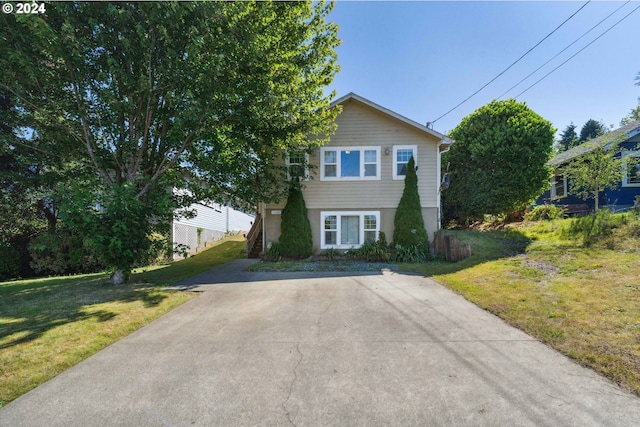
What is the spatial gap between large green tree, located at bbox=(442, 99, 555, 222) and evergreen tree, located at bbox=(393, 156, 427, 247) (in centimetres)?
431

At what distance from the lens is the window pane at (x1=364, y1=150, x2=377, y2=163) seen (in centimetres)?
1360

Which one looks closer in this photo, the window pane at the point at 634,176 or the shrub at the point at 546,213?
the shrub at the point at 546,213

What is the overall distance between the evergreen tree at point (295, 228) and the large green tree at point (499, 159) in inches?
337

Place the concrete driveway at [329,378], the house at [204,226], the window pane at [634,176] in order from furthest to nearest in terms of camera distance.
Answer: the house at [204,226] → the window pane at [634,176] → the concrete driveway at [329,378]

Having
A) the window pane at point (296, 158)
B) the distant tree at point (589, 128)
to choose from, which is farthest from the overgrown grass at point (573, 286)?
the distant tree at point (589, 128)

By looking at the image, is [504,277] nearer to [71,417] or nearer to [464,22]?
[71,417]

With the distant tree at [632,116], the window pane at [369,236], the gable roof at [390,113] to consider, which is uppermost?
the distant tree at [632,116]

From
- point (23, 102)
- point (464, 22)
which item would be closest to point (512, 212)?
point (464, 22)

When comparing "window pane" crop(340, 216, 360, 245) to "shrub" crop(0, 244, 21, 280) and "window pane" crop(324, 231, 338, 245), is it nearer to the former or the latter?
→ "window pane" crop(324, 231, 338, 245)

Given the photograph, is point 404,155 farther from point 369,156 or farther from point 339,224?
point 339,224

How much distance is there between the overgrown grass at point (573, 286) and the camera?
393 cm

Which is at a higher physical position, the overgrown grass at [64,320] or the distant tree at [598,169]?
the distant tree at [598,169]

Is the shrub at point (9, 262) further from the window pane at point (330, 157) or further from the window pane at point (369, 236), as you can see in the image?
the window pane at point (369, 236)

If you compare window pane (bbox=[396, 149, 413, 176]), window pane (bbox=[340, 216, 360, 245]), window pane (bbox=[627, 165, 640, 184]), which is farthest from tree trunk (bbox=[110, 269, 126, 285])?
window pane (bbox=[627, 165, 640, 184])
